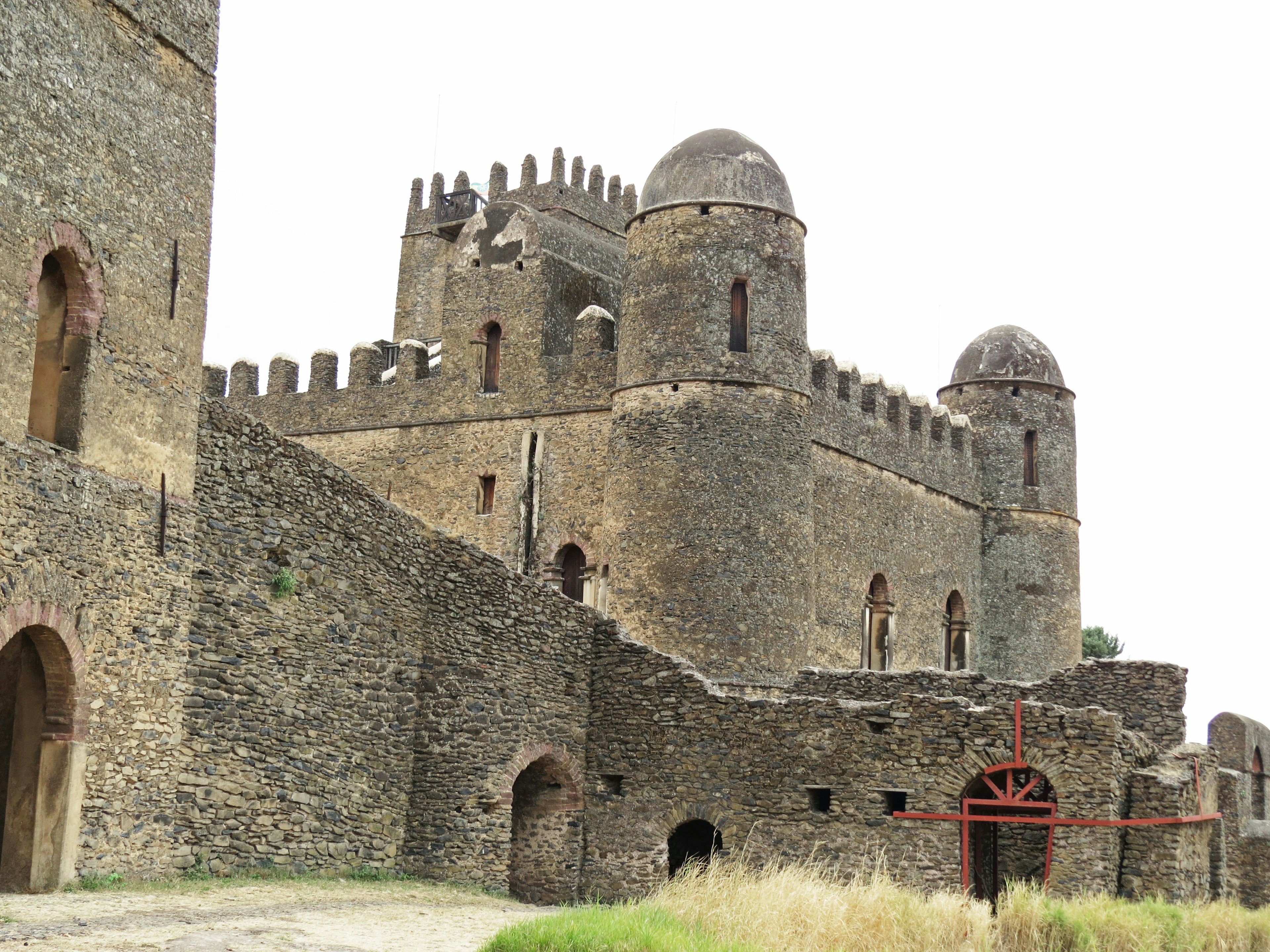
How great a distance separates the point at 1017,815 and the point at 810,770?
2304mm

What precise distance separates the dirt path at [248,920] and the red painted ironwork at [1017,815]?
4633mm

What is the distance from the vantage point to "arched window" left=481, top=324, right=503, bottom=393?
2634 centimetres

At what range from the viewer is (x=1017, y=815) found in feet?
58.9

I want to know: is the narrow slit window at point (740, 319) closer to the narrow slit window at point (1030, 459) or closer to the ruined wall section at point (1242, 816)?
the ruined wall section at point (1242, 816)

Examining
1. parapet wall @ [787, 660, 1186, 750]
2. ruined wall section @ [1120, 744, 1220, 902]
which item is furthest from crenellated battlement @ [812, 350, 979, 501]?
ruined wall section @ [1120, 744, 1220, 902]

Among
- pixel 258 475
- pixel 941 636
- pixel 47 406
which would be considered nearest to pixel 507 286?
pixel 941 636

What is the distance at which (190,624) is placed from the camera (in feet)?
47.2

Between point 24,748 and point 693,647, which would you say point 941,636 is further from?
point 24,748

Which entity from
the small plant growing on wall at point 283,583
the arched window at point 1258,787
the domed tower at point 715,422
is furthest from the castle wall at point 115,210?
the arched window at point 1258,787

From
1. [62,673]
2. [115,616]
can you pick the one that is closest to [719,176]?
[115,616]

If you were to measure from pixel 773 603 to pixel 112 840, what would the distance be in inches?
430

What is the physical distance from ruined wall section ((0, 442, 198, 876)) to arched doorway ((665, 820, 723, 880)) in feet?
24.0

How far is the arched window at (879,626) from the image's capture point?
2683cm

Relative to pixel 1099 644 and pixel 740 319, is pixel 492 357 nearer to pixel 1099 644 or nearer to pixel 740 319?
pixel 740 319
